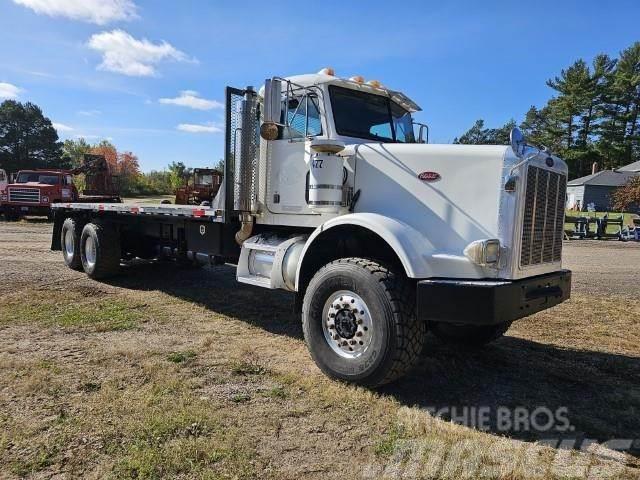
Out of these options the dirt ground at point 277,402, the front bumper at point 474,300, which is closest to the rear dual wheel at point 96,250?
the dirt ground at point 277,402

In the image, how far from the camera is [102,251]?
839 centimetres

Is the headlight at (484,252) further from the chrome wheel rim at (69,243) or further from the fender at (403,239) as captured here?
the chrome wheel rim at (69,243)

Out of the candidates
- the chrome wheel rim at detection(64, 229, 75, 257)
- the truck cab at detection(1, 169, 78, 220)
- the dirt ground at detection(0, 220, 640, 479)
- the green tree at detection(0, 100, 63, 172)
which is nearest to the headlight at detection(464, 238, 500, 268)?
the dirt ground at detection(0, 220, 640, 479)

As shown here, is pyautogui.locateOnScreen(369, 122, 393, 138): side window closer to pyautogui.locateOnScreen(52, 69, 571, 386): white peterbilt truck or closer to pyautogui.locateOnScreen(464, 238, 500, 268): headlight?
pyautogui.locateOnScreen(52, 69, 571, 386): white peterbilt truck

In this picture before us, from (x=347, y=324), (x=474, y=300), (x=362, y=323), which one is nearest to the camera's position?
(x=474, y=300)

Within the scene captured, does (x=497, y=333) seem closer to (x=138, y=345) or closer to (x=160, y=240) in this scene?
(x=138, y=345)

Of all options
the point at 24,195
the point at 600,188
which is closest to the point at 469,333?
the point at 24,195

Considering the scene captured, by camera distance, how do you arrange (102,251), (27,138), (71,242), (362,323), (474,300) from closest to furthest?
(474,300) < (362,323) < (102,251) < (71,242) < (27,138)

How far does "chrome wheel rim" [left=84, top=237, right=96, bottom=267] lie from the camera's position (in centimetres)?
852

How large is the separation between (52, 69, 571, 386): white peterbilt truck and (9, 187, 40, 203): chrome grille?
18.6 metres

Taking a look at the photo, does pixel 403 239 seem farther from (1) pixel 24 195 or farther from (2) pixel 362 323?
(1) pixel 24 195

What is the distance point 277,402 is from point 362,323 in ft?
2.92

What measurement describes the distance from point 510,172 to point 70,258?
8381 mm

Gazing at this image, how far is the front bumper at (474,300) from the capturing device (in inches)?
140
